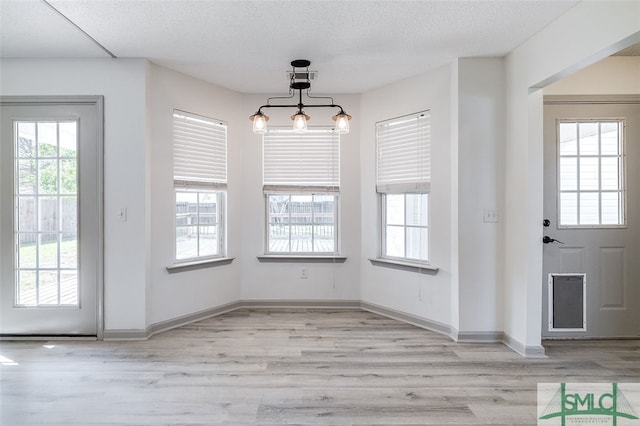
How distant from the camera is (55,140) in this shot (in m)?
3.53

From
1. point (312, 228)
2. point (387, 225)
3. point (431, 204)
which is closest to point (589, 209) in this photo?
point (431, 204)

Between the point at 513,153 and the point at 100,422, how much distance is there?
3823 mm

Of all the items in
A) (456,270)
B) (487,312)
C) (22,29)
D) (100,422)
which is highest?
(22,29)

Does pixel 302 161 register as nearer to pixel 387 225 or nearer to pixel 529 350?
pixel 387 225

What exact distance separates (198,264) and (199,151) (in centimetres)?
129

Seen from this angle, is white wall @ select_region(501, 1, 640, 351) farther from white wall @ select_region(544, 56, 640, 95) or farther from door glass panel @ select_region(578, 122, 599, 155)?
door glass panel @ select_region(578, 122, 599, 155)

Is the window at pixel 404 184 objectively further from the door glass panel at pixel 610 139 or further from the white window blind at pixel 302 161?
the door glass panel at pixel 610 139

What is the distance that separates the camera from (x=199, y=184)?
407 cm

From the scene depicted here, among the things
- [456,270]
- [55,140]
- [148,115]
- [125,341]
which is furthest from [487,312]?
[55,140]

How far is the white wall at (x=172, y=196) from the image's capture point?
365 centimetres

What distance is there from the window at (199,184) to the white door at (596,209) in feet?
11.6

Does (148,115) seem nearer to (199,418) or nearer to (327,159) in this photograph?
(327,159)

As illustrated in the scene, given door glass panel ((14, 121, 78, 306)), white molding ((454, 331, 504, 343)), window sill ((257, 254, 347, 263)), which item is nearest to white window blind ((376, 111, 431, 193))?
window sill ((257, 254, 347, 263))

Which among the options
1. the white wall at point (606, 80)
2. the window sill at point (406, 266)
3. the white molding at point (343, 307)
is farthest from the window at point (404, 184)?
the white wall at point (606, 80)
